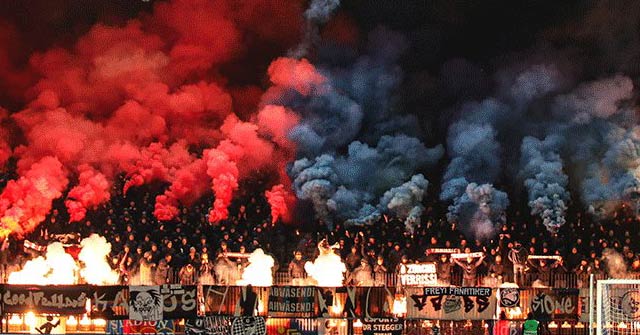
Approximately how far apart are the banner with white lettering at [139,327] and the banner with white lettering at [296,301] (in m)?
2.11

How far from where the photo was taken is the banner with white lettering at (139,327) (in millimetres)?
20188

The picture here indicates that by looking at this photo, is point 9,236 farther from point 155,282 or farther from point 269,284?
point 269,284

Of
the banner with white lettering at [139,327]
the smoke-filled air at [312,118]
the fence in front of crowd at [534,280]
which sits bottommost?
the banner with white lettering at [139,327]

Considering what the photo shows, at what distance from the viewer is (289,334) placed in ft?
66.9

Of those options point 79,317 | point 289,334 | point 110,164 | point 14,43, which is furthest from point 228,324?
point 14,43

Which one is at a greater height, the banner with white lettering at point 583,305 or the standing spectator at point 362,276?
the standing spectator at point 362,276

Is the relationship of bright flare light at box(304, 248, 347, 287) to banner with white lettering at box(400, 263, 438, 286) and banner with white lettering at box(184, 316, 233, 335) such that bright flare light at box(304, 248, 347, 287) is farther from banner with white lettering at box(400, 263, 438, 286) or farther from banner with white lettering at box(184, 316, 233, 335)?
banner with white lettering at box(184, 316, 233, 335)

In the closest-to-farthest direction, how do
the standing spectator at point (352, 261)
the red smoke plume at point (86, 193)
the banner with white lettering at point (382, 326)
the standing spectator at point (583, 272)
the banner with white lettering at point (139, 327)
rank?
the banner with white lettering at point (382, 326)
the banner with white lettering at point (139, 327)
the standing spectator at point (583, 272)
the standing spectator at point (352, 261)
the red smoke plume at point (86, 193)

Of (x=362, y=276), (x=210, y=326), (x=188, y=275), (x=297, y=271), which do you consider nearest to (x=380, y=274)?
(x=362, y=276)

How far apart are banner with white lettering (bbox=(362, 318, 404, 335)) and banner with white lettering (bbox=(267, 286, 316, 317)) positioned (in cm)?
107

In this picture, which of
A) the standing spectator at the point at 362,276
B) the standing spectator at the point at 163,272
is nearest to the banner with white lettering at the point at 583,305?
the standing spectator at the point at 362,276

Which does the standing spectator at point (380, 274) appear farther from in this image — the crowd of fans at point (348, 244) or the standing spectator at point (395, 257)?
the standing spectator at point (395, 257)

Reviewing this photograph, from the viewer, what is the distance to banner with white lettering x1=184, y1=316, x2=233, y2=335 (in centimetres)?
2005

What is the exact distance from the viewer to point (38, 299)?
20.3 meters
